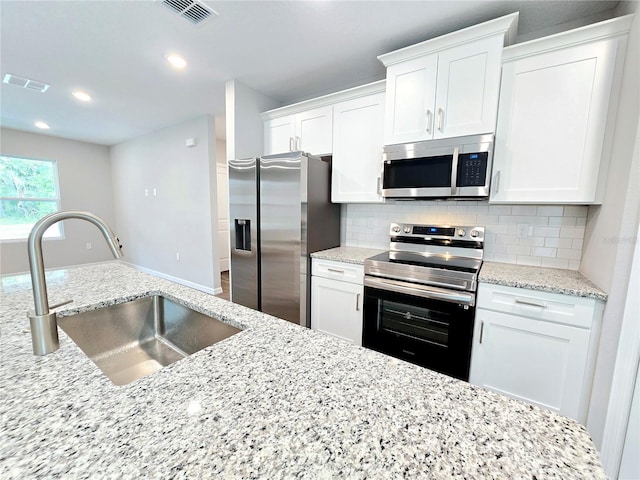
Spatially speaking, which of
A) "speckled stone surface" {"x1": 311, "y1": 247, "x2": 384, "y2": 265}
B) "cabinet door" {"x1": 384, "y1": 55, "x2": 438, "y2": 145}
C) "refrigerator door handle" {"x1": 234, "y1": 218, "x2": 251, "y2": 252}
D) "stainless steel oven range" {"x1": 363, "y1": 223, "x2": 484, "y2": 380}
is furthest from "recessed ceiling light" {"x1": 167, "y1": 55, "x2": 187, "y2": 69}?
"stainless steel oven range" {"x1": 363, "y1": 223, "x2": 484, "y2": 380}

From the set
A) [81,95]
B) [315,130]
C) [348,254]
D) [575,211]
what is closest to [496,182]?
[575,211]

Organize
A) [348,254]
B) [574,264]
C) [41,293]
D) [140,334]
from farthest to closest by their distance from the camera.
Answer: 1. [348,254]
2. [574,264]
3. [140,334]
4. [41,293]

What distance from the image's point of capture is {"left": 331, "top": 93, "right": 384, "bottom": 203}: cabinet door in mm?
2285

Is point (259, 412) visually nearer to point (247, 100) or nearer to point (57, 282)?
point (57, 282)

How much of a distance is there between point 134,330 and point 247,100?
2.46 meters

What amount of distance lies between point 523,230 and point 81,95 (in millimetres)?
4678

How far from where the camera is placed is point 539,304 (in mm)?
1517

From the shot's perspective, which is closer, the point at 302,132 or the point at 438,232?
the point at 438,232

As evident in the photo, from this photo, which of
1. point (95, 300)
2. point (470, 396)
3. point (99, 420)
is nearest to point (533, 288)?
point (470, 396)

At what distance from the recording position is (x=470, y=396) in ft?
2.00

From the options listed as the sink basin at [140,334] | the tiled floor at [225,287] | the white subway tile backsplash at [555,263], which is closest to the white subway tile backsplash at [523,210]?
the white subway tile backsplash at [555,263]

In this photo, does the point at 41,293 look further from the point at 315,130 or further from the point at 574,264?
the point at 574,264

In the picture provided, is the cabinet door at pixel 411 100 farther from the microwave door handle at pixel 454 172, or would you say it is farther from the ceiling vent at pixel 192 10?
the ceiling vent at pixel 192 10

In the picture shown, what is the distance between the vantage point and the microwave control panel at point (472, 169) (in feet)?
5.80
